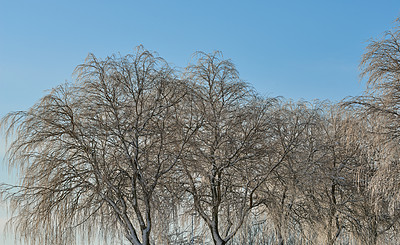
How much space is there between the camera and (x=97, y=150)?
419 inches

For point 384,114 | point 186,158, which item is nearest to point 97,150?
point 186,158

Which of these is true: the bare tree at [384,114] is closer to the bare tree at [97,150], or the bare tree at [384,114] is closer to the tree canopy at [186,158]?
the tree canopy at [186,158]

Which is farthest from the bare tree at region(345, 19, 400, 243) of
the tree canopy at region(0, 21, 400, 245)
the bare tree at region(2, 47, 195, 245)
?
the bare tree at region(2, 47, 195, 245)

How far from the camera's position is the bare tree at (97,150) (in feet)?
32.1

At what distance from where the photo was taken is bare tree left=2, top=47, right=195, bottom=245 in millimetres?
9797

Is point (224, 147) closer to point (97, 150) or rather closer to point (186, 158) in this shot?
point (186, 158)

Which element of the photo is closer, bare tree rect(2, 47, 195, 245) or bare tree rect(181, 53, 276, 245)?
bare tree rect(2, 47, 195, 245)

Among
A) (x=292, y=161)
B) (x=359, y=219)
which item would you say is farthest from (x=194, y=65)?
(x=359, y=219)

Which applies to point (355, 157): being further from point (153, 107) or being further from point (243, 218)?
point (153, 107)

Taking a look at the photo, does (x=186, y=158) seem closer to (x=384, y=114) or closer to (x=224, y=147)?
(x=224, y=147)

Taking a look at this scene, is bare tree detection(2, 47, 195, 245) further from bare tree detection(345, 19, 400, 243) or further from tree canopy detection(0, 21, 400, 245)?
bare tree detection(345, 19, 400, 243)

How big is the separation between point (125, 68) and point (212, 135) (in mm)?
3014

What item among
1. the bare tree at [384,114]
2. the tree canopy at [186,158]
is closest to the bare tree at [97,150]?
the tree canopy at [186,158]

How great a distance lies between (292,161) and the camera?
13.1m
